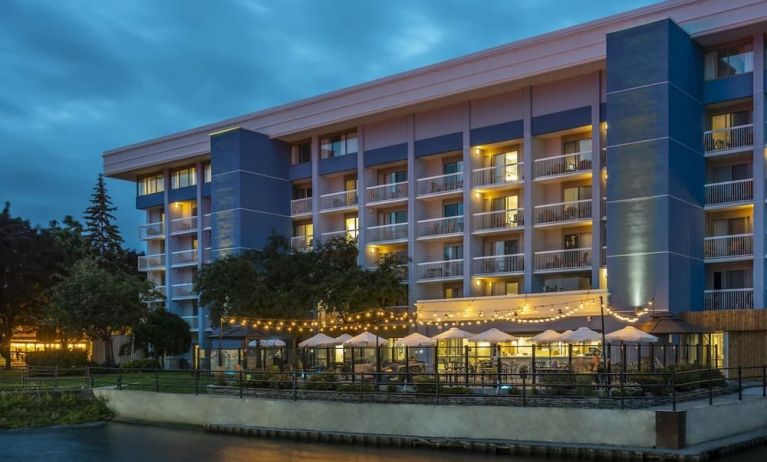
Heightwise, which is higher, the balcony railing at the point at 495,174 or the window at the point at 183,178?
the window at the point at 183,178

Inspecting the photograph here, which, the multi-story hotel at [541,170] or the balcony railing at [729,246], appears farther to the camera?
the balcony railing at [729,246]

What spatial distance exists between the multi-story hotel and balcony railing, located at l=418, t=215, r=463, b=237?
0.15 m

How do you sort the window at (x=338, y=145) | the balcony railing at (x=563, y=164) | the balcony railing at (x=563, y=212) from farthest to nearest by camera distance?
1. the window at (x=338, y=145)
2. the balcony railing at (x=563, y=164)
3. the balcony railing at (x=563, y=212)

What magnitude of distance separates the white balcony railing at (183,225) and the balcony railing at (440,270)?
881 inches

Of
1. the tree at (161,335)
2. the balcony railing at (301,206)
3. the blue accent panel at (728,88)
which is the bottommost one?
the tree at (161,335)

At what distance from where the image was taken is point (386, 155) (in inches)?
2228

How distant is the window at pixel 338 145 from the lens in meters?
59.3

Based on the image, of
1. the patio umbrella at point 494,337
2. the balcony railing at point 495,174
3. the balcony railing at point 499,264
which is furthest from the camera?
the balcony railing at point 495,174

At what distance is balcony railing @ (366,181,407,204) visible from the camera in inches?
2205

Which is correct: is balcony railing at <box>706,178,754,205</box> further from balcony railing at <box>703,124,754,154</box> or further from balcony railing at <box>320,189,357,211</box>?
balcony railing at <box>320,189,357,211</box>

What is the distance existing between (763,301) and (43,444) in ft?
104

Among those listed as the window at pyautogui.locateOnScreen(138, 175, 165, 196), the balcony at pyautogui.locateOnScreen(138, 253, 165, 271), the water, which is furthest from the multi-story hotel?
the water

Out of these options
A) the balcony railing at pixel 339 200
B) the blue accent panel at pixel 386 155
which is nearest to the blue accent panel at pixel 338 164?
the blue accent panel at pixel 386 155

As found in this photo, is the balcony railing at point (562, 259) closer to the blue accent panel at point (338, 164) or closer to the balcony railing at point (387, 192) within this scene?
the balcony railing at point (387, 192)
